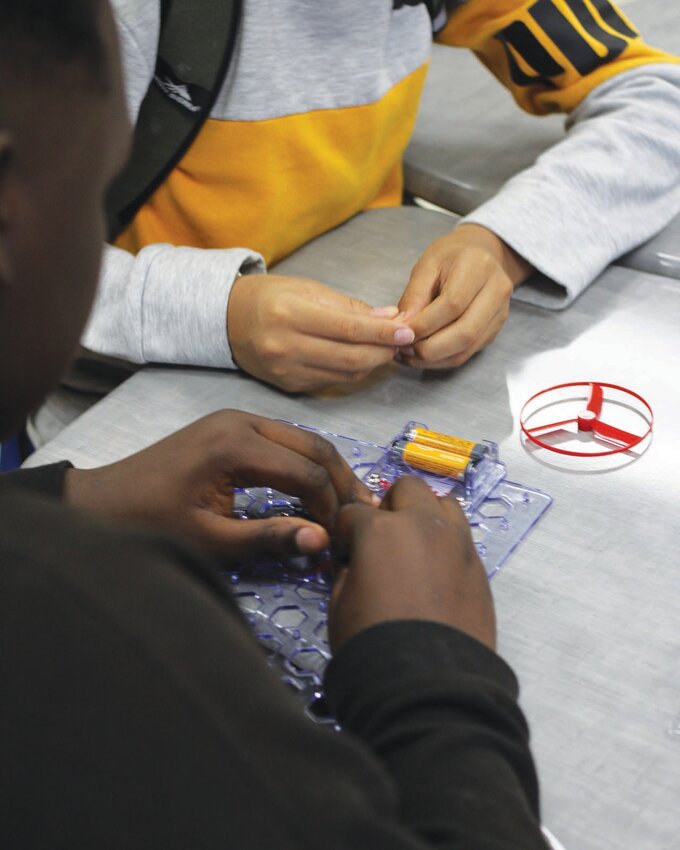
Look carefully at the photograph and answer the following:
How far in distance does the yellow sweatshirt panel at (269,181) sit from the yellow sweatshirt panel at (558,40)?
0.36ft

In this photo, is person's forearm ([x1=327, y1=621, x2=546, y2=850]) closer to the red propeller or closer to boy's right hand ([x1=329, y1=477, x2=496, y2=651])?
boy's right hand ([x1=329, y1=477, x2=496, y2=651])

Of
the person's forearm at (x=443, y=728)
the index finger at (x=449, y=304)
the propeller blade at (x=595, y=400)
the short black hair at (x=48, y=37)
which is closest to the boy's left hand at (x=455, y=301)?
the index finger at (x=449, y=304)

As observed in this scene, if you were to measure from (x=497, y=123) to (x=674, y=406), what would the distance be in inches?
24.3

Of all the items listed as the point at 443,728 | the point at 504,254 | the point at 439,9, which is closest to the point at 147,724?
the point at 443,728

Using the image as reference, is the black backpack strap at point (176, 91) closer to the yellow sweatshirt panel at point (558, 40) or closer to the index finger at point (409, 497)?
the yellow sweatshirt panel at point (558, 40)

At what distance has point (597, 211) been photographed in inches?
38.2

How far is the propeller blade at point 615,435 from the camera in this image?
0.76m

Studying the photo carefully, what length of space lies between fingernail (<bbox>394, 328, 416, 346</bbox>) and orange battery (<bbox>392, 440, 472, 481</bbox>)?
99 mm

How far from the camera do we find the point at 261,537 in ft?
2.09

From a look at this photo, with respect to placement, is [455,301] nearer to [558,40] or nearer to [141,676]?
[558,40]

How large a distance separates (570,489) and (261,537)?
0.74ft

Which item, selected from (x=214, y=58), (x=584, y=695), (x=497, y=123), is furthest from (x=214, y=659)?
(x=497, y=123)

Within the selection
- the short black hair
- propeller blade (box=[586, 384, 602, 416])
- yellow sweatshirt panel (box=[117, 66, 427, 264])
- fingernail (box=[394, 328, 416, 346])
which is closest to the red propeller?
propeller blade (box=[586, 384, 602, 416])

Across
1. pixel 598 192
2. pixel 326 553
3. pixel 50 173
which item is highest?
pixel 50 173
